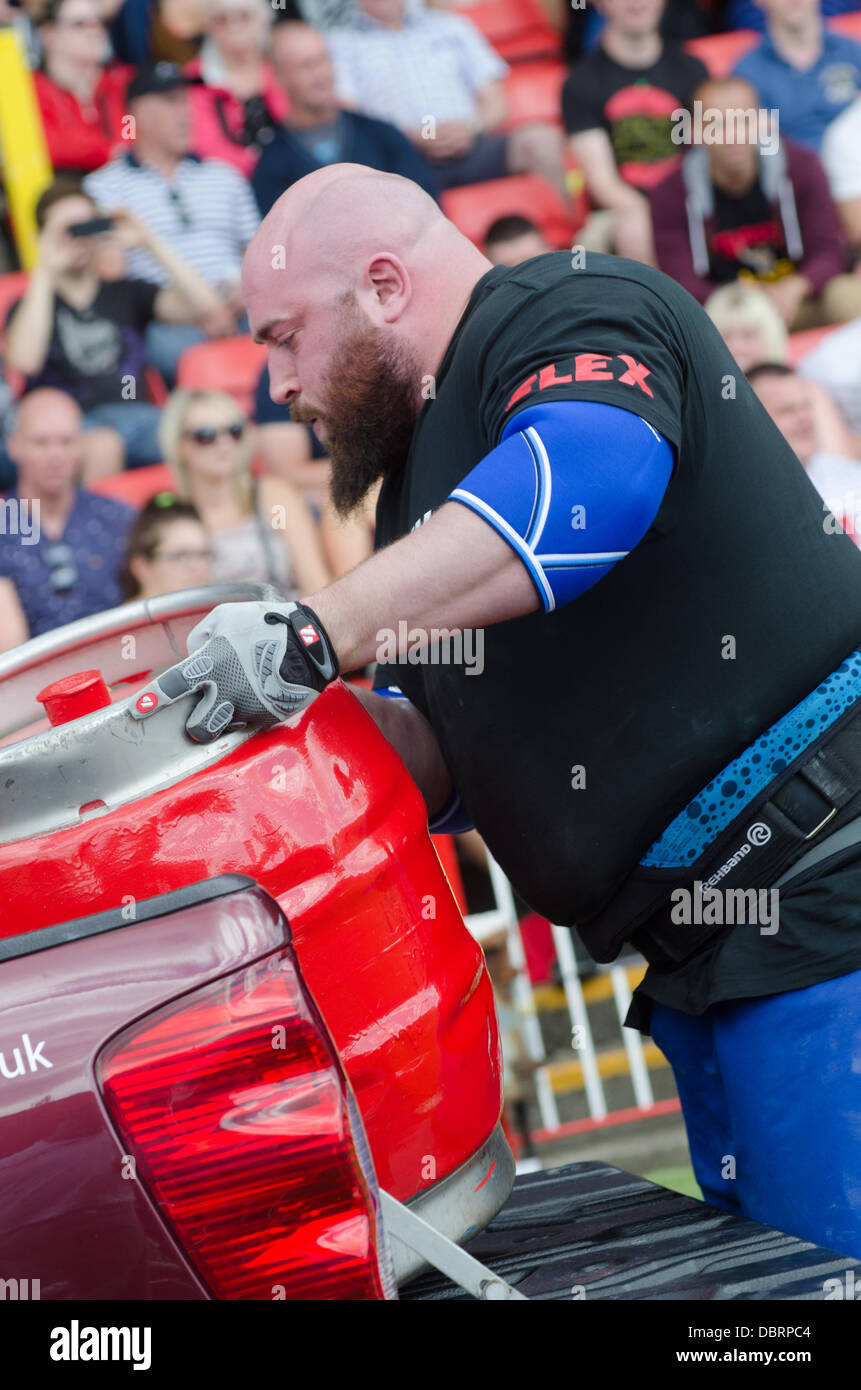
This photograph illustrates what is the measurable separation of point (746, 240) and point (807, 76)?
0.76 meters

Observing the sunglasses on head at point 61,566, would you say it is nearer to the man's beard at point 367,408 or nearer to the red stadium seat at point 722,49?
the man's beard at point 367,408

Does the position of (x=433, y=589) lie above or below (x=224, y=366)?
below

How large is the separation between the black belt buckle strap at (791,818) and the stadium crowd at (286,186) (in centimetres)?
309

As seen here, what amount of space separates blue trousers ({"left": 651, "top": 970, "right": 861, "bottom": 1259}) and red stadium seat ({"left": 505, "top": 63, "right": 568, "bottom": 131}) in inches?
180

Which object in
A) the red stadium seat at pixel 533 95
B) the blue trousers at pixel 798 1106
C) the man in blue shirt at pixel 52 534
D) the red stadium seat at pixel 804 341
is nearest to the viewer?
the blue trousers at pixel 798 1106

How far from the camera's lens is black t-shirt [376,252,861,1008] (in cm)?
162

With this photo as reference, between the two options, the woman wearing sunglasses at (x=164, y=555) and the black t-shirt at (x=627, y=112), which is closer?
the woman wearing sunglasses at (x=164, y=555)

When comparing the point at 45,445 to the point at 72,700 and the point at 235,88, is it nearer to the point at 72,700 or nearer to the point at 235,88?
the point at 235,88

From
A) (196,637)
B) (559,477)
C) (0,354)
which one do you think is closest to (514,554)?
(559,477)

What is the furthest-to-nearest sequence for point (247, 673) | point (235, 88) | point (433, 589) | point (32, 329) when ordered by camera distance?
1. point (235, 88)
2. point (32, 329)
3. point (433, 589)
4. point (247, 673)

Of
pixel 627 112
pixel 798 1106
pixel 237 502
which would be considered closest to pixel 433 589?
pixel 798 1106

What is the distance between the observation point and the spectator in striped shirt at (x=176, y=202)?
5.05 metres

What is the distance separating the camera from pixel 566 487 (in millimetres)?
1274

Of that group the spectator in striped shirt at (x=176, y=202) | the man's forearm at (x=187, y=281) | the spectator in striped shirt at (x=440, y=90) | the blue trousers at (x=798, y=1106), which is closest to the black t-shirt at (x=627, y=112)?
the spectator in striped shirt at (x=440, y=90)
